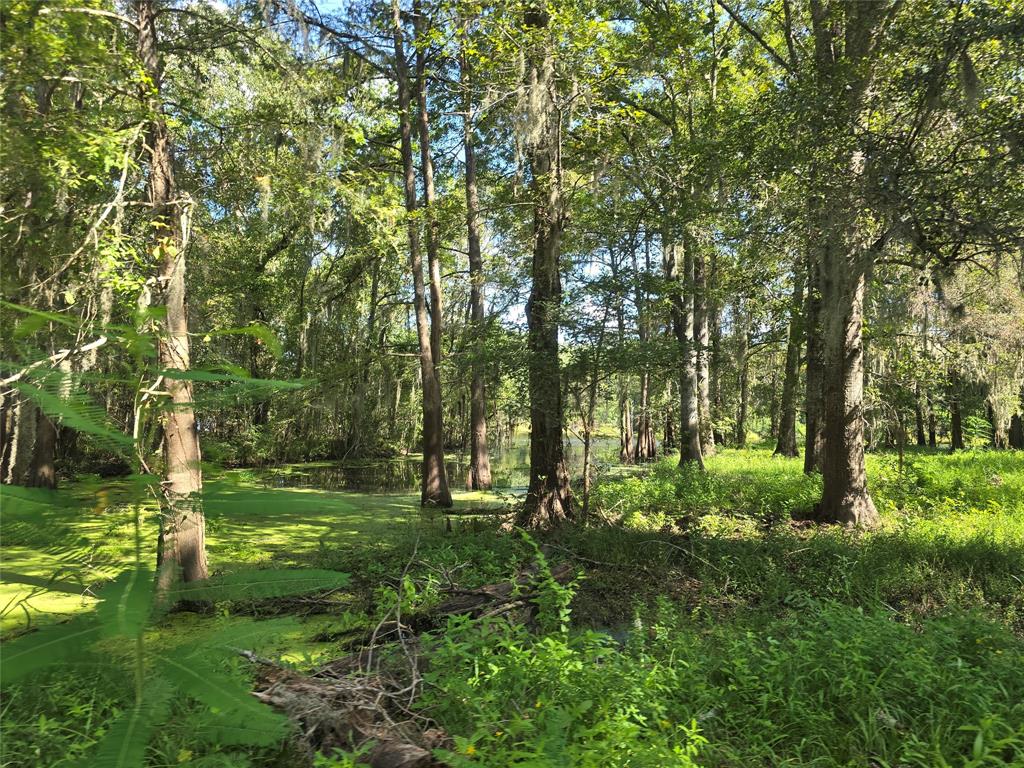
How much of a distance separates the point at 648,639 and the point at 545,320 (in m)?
4.64

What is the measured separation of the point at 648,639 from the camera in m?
4.45

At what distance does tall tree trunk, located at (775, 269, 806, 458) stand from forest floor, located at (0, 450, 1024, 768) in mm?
4547

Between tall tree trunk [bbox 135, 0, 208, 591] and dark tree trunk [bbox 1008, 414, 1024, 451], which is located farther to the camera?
dark tree trunk [bbox 1008, 414, 1024, 451]

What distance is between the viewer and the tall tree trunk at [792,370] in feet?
36.3

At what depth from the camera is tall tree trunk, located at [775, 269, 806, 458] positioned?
11.0 metres

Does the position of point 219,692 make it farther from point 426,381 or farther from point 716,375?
point 716,375

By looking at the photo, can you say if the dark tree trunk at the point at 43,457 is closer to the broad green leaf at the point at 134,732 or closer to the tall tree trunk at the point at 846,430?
the broad green leaf at the point at 134,732

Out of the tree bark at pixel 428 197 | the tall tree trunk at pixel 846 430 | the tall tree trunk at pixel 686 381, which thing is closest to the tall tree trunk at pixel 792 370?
the tall tree trunk at pixel 846 430

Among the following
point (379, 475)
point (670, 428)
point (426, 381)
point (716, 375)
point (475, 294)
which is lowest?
point (379, 475)

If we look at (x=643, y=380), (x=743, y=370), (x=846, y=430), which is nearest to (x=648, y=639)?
(x=846, y=430)

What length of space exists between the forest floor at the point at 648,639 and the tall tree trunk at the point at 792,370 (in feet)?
14.9

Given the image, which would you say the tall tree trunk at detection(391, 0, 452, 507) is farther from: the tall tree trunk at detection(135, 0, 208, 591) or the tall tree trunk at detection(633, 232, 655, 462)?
the tall tree trunk at detection(135, 0, 208, 591)

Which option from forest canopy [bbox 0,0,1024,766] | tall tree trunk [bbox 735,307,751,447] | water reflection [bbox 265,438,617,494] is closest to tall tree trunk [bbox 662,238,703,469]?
forest canopy [bbox 0,0,1024,766]

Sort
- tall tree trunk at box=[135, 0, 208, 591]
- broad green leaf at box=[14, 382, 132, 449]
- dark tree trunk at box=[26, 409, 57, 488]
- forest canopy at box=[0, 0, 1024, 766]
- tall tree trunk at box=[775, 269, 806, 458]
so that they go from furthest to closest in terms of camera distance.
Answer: tall tree trunk at box=[775, 269, 806, 458] → dark tree trunk at box=[26, 409, 57, 488] → tall tree trunk at box=[135, 0, 208, 591] → forest canopy at box=[0, 0, 1024, 766] → broad green leaf at box=[14, 382, 132, 449]
